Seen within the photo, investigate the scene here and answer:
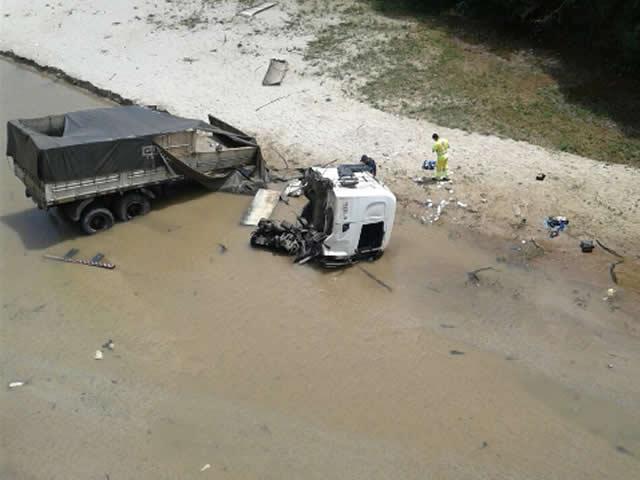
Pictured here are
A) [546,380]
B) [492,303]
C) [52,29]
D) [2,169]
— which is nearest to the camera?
[546,380]

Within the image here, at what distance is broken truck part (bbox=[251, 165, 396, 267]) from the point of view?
12805 mm

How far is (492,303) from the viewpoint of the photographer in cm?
1262

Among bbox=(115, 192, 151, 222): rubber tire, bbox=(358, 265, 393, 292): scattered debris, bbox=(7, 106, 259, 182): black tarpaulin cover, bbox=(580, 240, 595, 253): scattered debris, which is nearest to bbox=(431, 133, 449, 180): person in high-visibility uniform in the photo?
bbox=(580, 240, 595, 253): scattered debris

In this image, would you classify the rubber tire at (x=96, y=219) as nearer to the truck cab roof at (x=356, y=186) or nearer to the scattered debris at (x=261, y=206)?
the scattered debris at (x=261, y=206)

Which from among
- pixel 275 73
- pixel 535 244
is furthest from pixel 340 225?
pixel 275 73

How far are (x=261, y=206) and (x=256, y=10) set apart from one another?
13.9 m

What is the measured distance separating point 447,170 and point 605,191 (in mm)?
3732

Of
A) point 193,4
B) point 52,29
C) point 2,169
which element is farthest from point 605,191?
point 52,29

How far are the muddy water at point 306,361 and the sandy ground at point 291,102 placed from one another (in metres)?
1.62

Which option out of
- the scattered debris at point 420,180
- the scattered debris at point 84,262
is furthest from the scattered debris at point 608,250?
the scattered debris at point 84,262

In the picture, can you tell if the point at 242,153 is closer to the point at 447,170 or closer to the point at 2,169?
the point at 447,170

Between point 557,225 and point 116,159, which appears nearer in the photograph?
point 116,159

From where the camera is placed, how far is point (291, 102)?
2031 cm

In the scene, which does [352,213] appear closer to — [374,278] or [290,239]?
[374,278]
